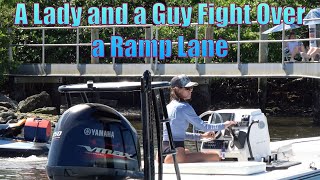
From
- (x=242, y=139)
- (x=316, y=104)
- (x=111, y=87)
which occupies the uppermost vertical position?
(x=111, y=87)

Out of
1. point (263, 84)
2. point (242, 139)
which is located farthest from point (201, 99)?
point (242, 139)

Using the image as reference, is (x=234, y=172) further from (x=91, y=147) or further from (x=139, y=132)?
(x=139, y=132)

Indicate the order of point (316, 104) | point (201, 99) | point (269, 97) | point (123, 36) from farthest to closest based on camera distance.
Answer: point (269, 97)
point (123, 36)
point (201, 99)
point (316, 104)

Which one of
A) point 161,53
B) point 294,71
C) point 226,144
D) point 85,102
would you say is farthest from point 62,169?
point 161,53

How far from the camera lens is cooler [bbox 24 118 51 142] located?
52.1 feet

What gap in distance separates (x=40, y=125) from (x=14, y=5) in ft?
40.6

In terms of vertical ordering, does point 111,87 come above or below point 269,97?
above

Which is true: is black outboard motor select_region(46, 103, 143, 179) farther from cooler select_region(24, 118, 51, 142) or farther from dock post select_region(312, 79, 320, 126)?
dock post select_region(312, 79, 320, 126)

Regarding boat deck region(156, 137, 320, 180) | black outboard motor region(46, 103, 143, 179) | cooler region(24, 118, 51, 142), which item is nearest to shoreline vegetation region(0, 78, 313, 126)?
cooler region(24, 118, 51, 142)

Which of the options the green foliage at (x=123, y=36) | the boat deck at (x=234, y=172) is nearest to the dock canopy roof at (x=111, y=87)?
the boat deck at (x=234, y=172)

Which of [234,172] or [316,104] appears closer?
[234,172]

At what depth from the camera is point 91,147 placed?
669cm

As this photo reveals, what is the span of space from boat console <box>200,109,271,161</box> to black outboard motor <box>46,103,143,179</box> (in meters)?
2.30

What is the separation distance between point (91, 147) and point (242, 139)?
2.69 metres
